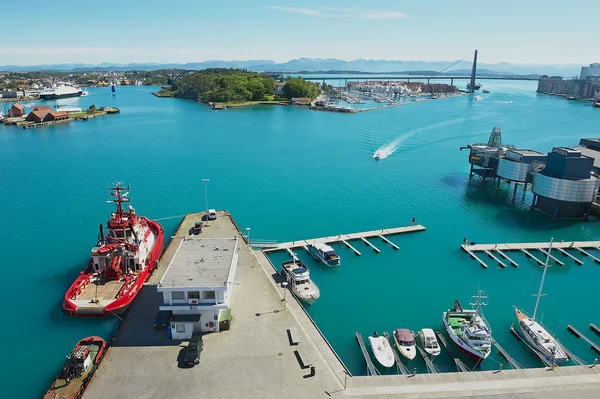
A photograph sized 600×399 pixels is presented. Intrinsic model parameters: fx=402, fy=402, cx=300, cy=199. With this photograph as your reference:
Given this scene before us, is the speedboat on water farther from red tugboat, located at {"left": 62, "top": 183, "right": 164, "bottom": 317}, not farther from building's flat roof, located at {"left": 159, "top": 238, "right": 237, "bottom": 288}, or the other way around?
red tugboat, located at {"left": 62, "top": 183, "right": 164, "bottom": 317}

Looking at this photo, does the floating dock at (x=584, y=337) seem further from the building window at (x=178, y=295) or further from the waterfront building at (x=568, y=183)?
the building window at (x=178, y=295)

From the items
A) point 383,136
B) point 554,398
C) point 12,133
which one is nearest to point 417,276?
point 554,398

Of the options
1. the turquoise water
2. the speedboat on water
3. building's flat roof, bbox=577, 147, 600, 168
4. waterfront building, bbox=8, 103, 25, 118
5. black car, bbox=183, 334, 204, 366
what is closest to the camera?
black car, bbox=183, 334, 204, 366

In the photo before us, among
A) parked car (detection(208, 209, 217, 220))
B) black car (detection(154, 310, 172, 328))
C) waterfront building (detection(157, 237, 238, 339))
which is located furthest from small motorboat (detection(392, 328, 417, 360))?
A: parked car (detection(208, 209, 217, 220))

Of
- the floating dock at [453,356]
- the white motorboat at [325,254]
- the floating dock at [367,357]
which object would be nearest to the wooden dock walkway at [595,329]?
the floating dock at [453,356]

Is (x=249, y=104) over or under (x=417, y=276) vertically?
over

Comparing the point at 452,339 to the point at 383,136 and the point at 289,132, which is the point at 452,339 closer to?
the point at 383,136
